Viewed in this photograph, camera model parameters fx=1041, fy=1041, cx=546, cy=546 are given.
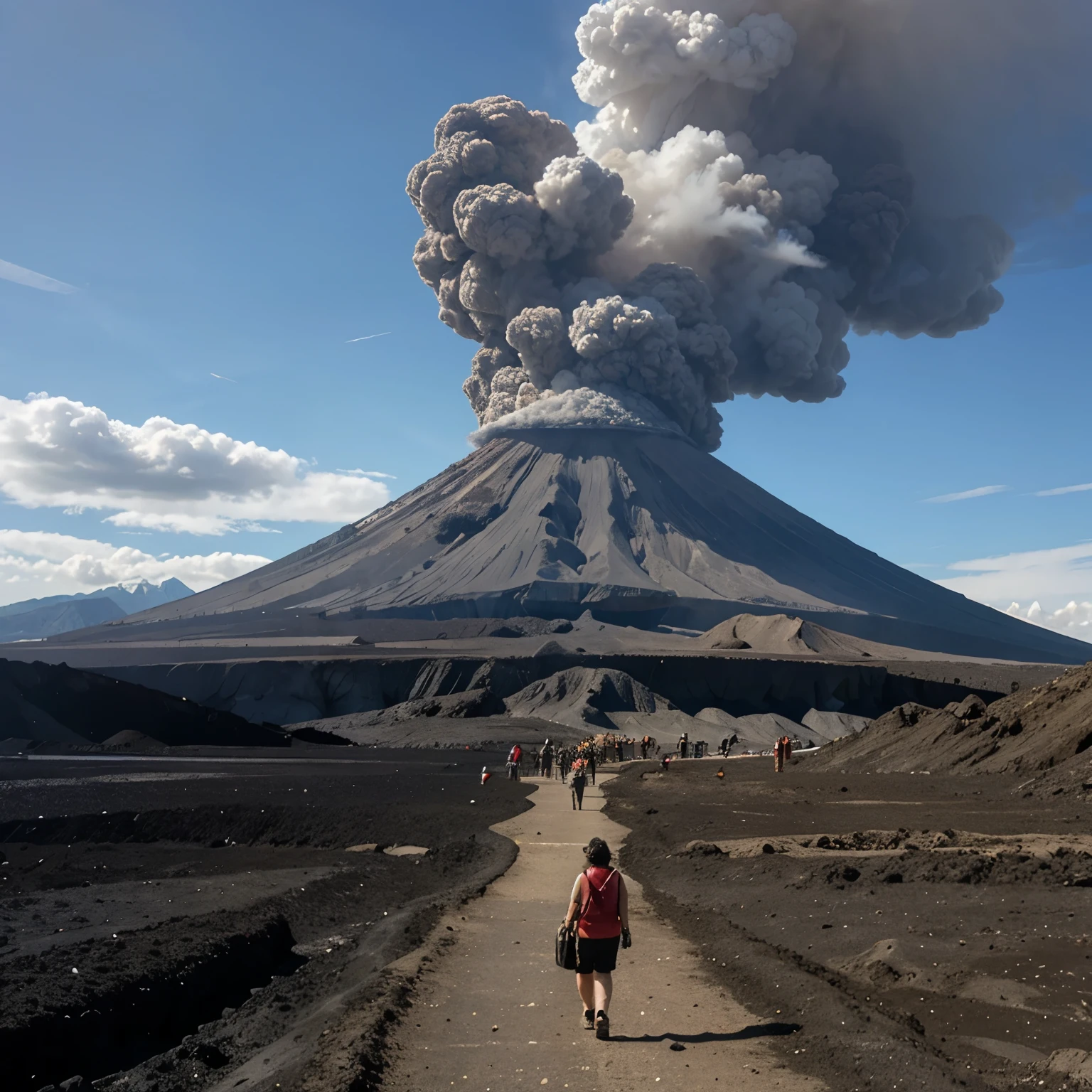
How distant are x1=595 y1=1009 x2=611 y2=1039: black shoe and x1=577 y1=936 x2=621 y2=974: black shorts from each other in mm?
253

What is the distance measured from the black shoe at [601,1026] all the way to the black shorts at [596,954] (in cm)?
25

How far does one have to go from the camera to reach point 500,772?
117ft

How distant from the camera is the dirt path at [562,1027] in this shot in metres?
5.76

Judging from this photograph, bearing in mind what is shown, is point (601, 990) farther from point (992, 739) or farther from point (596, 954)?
point (992, 739)

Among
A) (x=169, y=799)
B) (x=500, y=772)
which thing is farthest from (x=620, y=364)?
(x=169, y=799)

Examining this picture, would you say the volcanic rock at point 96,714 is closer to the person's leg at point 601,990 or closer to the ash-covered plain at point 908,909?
the ash-covered plain at point 908,909

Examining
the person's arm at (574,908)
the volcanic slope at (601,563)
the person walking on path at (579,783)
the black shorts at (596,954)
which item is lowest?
the person walking on path at (579,783)

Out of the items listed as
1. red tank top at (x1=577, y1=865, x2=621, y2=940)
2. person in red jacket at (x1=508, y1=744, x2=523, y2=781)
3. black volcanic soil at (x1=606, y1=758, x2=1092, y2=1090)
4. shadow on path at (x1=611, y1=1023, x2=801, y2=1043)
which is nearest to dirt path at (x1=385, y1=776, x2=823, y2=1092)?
shadow on path at (x1=611, y1=1023, x2=801, y2=1043)

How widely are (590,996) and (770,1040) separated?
1.15 meters

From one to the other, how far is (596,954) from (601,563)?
103m

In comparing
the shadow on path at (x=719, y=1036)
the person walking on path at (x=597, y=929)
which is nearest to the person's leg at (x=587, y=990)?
the person walking on path at (x=597, y=929)

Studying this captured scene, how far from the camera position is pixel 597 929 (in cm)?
668

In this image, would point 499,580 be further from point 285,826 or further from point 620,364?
point 285,826

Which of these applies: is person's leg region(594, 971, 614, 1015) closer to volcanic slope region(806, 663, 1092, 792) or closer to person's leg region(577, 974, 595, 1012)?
person's leg region(577, 974, 595, 1012)
